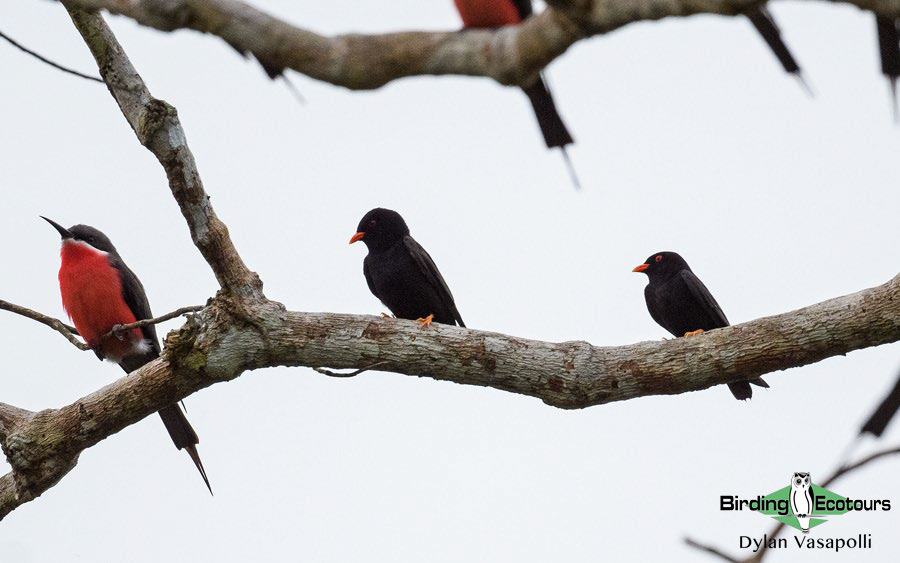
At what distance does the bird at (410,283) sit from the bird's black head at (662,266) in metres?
1.72

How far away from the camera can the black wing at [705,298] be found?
21.0 ft

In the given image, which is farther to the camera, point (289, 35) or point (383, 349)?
point (383, 349)

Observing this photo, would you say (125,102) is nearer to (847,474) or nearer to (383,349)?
(383,349)

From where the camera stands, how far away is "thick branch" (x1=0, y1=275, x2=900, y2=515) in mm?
4285

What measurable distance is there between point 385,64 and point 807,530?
3.39 m

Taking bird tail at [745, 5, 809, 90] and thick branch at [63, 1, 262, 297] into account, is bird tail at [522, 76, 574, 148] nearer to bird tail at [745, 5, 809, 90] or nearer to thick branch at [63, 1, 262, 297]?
bird tail at [745, 5, 809, 90]

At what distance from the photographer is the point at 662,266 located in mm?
7191

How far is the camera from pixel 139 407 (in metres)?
4.60

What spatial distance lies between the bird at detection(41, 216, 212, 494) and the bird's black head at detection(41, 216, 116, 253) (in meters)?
0.03

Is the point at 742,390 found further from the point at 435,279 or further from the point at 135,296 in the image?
the point at 135,296

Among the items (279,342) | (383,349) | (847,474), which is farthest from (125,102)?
(847,474)

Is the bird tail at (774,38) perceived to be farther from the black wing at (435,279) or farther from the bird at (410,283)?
the black wing at (435,279)

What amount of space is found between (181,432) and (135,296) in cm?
139

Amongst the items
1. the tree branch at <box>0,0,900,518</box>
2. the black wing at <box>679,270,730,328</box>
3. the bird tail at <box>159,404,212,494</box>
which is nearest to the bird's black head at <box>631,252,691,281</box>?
the black wing at <box>679,270,730,328</box>
